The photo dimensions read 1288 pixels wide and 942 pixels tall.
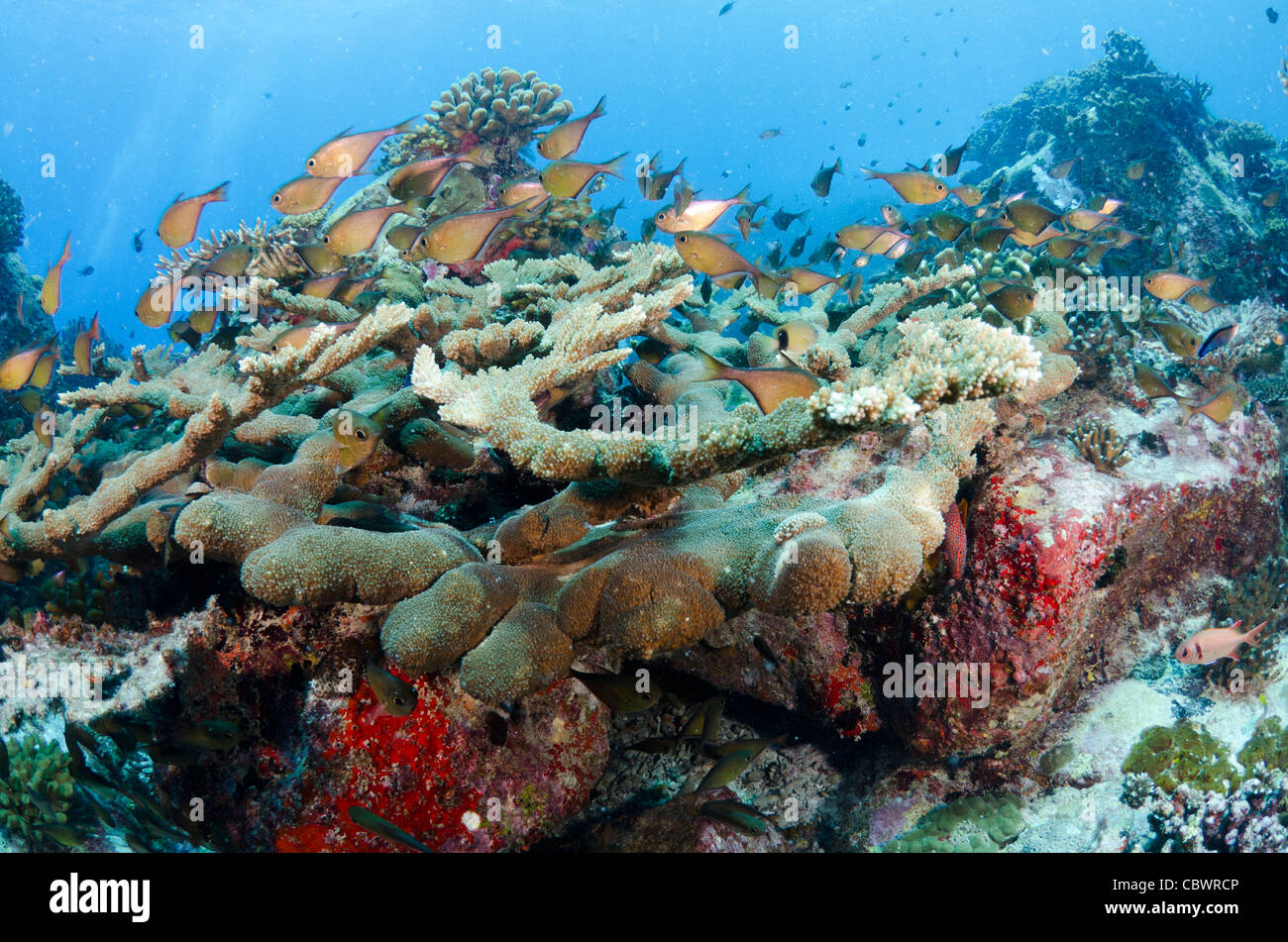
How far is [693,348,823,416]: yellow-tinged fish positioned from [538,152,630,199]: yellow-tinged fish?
189 cm

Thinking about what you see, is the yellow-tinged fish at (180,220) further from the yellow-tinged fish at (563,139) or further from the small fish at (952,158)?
the small fish at (952,158)

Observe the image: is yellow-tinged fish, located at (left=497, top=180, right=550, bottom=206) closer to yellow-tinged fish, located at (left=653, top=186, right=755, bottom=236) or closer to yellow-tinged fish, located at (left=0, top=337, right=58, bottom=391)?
yellow-tinged fish, located at (left=653, top=186, right=755, bottom=236)

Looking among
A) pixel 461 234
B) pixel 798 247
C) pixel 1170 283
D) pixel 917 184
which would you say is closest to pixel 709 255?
pixel 461 234

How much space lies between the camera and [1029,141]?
18.6 m

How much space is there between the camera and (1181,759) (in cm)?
338

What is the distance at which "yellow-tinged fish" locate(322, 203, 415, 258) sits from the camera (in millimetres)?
3684

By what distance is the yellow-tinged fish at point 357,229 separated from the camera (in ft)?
12.1

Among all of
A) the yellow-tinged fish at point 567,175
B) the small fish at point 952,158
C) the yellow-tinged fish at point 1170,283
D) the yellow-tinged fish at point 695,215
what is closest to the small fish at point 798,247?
the small fish at point 952,158

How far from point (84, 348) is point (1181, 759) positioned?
310 inches

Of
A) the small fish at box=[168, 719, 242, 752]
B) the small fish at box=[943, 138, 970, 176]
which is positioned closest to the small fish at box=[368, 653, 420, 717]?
the small fish at box=[168, 719, 242, 752]

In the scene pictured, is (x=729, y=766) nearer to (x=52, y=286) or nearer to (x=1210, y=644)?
(x=1210, y=644)
